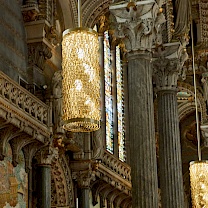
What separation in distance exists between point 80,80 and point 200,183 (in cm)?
844

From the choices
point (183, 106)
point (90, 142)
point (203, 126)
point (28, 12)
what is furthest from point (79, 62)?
point (183, 106)

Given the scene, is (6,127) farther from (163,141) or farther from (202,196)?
(202,196)

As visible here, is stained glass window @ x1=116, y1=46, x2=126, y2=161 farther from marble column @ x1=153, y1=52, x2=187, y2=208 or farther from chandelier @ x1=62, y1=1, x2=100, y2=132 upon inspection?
chandelier @ x1=62, y1=1, x2=100, y2=132

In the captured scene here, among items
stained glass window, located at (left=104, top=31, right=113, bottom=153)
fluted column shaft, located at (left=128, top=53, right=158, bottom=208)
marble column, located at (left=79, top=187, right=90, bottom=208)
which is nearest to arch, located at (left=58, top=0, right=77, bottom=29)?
stained glass window, located at (left=104, top=31, right=113, bottom=153)

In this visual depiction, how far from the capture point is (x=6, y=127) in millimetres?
14000

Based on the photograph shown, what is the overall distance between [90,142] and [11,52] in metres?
3.94

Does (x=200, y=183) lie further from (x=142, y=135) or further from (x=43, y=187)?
(x=142, y=135)

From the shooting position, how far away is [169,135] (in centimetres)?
1563

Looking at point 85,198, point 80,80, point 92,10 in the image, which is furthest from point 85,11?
point 80,80

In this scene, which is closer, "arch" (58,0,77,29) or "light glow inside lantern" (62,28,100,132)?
"light glow inside lantern" (62,28,100,132)

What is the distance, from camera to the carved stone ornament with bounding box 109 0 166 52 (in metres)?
12.7

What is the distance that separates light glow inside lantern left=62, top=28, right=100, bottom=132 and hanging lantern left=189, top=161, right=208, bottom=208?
26.5ft

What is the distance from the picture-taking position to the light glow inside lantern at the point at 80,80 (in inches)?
344

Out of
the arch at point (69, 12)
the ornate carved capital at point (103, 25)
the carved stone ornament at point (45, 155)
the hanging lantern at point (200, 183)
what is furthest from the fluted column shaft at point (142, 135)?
the ornate carved capital at point (103, 25)
